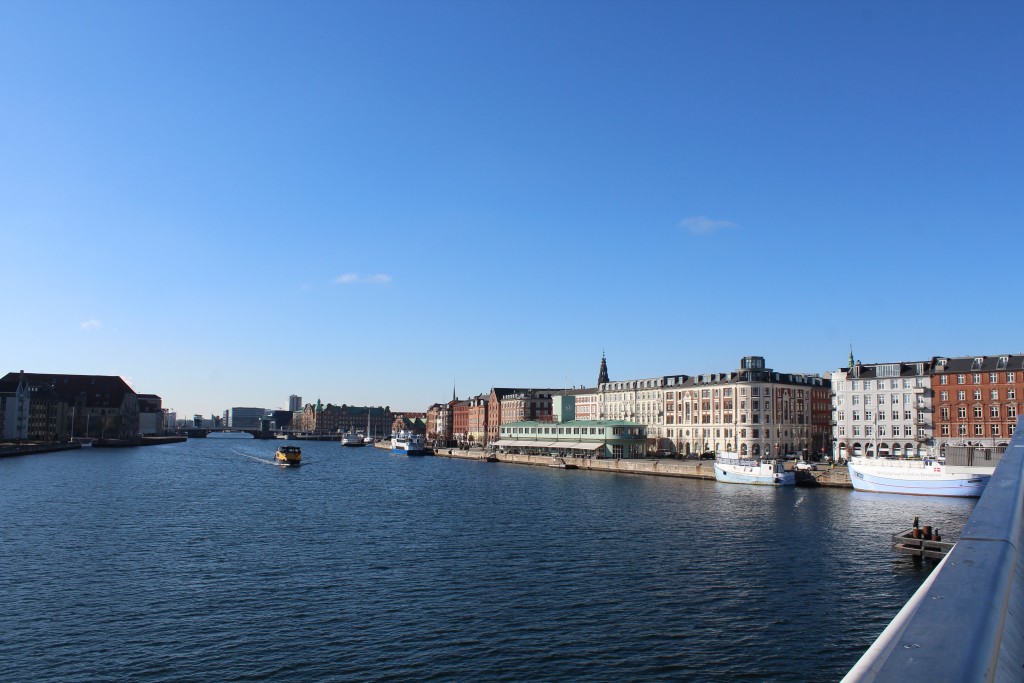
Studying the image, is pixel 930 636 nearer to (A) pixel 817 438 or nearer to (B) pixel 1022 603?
(B) pixel 1022 603

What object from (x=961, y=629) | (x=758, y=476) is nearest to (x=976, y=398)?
(x=758, y=476)

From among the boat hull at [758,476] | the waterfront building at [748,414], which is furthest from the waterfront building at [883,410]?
Answer: the boat hull at [758,476]

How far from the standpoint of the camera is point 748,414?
13925 centimetres

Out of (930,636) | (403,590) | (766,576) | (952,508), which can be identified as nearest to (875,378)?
(952,508)

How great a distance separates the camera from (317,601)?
3459cm

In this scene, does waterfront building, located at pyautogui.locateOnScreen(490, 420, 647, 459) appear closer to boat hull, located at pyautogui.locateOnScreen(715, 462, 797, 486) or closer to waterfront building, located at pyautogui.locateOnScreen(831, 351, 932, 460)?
waterfront building, located at pyautogui.locateOnScreen(831, 351, 932, 460)

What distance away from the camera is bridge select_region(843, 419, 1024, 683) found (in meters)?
4.11

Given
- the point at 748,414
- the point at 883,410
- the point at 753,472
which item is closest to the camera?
the point at 753,472

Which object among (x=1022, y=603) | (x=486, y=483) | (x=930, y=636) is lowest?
(x=486, y=483)

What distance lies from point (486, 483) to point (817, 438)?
8045 centimetres

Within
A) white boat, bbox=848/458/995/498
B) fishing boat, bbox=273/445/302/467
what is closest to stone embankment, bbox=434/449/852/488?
white boat, bbox=848/458/995/498

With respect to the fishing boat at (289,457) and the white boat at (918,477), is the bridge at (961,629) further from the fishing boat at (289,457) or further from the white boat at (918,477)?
the fishing boat at (289,457)

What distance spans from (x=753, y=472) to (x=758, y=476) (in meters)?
0.99

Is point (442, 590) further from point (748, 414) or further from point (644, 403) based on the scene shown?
point (644, 403)
